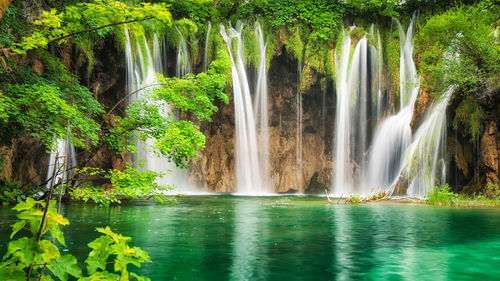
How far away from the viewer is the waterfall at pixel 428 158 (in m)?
20.0

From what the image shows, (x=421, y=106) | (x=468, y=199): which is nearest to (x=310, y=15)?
(x=421, y=106)

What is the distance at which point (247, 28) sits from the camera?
1134 inches

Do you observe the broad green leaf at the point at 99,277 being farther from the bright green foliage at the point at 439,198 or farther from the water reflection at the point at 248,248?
the bright green foliage at the point at 439,198

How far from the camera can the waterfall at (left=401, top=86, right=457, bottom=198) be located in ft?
65.5

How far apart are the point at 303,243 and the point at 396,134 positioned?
1928 centimetres

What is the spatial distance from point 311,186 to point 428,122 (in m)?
11.0

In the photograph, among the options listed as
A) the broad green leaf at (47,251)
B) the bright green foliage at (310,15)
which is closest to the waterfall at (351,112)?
the bright green foliage at (310,15)

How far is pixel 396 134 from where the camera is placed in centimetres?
2575

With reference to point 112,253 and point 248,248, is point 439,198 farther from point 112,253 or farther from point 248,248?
point 112,253

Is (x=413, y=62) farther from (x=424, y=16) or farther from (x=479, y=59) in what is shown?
(x=479, y=59)

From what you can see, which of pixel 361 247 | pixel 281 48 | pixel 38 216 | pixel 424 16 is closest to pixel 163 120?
pixel 361 247

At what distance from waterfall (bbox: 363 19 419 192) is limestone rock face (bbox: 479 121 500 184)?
6063 millimetres

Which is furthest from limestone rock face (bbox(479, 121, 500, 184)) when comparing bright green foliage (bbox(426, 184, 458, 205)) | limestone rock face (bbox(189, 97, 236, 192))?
limestone rock face (bbox(189, 97, 236, 192))

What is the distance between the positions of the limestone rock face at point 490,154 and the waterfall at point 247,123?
1449cm
